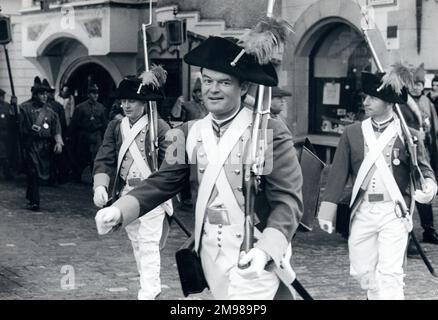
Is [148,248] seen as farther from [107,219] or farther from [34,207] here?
[34,207]

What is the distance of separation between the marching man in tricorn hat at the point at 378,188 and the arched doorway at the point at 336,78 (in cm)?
958

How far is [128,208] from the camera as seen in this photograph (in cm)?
495

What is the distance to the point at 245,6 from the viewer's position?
747 inches

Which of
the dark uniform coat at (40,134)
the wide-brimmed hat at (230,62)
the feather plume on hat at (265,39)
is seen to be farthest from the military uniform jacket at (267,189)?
the dark uniform coat at (40,134)

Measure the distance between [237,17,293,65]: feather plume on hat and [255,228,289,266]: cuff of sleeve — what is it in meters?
0.88

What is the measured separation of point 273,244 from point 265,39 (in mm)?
1036

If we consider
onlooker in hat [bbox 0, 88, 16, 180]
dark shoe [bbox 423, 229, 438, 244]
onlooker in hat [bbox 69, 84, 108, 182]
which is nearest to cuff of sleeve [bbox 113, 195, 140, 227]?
dark shoe [bbox 423, 229, 438, 244]

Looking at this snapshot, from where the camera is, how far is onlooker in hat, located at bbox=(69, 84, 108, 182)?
16469 millimetres

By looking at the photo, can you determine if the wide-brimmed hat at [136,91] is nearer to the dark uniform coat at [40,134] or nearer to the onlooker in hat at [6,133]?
the dark uniform coat at [40,134]

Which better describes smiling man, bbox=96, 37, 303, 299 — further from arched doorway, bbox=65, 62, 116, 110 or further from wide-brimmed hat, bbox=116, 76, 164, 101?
arched doorway, bbox=65, 62, 116, 110

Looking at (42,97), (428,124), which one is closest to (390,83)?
(428,124)
